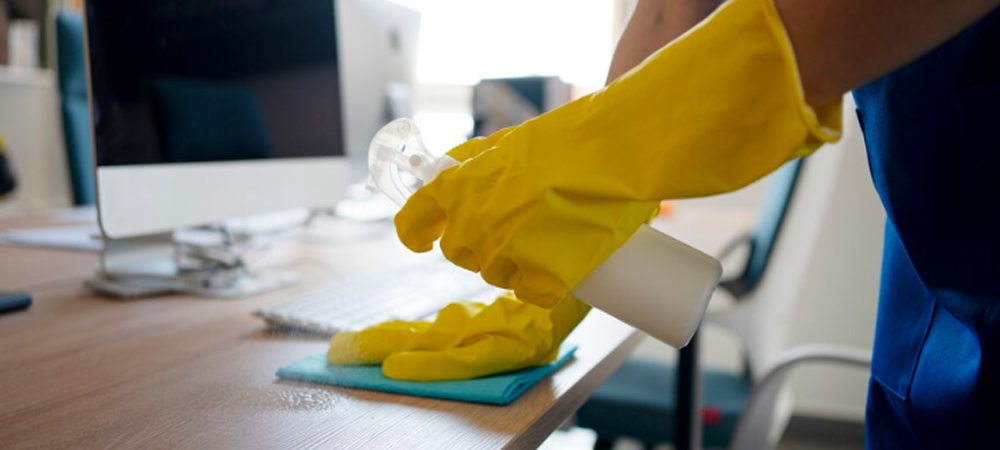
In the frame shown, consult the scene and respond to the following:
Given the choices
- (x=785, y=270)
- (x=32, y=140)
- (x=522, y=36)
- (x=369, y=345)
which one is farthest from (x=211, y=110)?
(x=32, y=140)

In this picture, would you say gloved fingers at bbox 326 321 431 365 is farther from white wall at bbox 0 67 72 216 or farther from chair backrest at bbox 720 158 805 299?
white wall at bbox 0 67 72 216

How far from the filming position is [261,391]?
1.90 ft

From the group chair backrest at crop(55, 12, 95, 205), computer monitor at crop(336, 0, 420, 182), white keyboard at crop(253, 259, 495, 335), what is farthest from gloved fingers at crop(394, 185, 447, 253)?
chair backrest at crop(55, 12, 95, 205)

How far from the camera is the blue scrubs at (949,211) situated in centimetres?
52

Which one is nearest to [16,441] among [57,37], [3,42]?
[57,37]

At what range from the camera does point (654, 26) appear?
0.79 m

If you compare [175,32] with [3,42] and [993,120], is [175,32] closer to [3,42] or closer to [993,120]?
[993,120]

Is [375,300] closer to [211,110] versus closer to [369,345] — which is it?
[369,345]

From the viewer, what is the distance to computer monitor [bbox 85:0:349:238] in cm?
92

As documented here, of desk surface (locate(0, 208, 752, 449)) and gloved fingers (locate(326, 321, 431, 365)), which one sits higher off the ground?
gloved fingers (locate(326, 321, 431, 365))

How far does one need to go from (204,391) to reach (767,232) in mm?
1445

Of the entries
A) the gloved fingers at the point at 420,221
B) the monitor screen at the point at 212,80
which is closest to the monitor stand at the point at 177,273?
the monitor screen at the point at 212,80

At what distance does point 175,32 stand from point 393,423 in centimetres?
76

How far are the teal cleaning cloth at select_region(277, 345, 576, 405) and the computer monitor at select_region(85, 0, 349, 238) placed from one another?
1.45 ft
